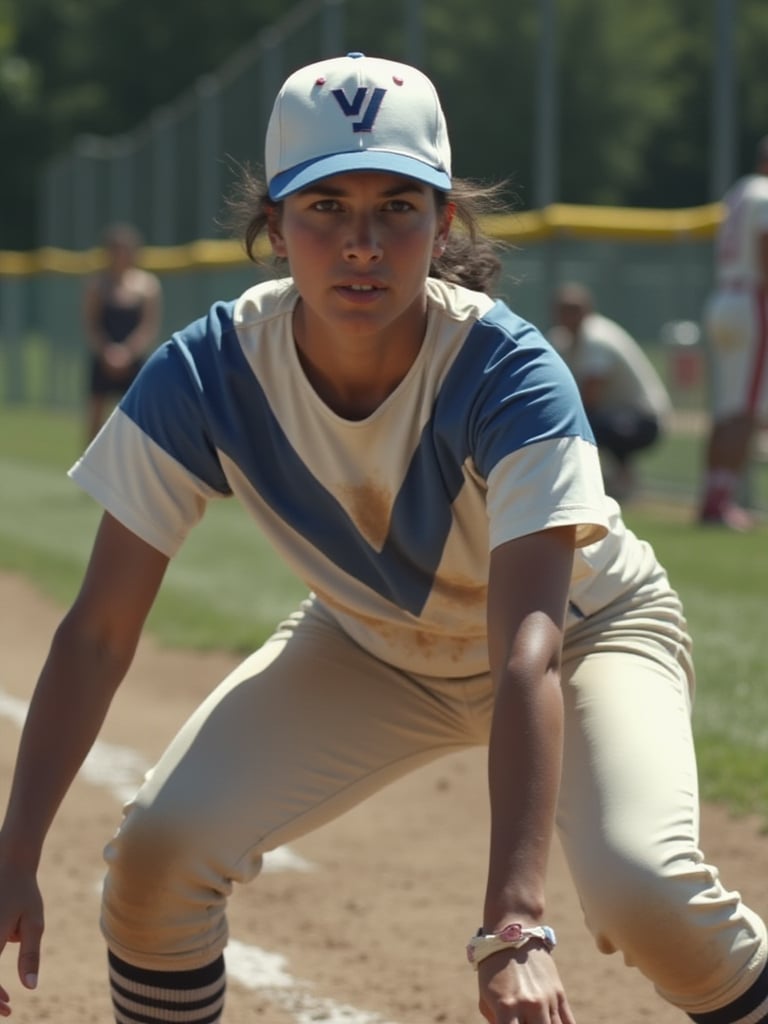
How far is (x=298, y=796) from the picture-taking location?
3.24 m

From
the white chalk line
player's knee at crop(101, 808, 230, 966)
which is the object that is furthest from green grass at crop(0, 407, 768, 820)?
player's knee at crop(101, 808, 230, 966)

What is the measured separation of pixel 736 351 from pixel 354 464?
341 inches

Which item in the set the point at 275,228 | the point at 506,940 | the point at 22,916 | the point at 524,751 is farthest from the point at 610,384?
the point at 506,940

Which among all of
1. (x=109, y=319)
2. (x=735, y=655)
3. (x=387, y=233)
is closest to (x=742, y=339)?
(x=735, y=655)

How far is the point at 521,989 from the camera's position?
2418mm

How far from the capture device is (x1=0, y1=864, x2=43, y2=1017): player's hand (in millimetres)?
2938

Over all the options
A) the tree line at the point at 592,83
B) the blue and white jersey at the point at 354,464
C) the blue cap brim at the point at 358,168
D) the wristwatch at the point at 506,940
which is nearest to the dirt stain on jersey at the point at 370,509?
the blue and white jersey at the point at 354,464

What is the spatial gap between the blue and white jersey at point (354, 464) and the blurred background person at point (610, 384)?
9967mm

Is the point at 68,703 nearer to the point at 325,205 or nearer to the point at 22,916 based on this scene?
the point at 22,916

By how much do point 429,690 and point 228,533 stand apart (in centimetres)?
930

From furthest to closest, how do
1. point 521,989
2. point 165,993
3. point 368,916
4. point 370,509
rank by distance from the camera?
1. point 368,916
2. point 370,509
3. point 165,993
4. point 521,989

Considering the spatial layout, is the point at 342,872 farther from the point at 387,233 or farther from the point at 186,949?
the point at 387,233

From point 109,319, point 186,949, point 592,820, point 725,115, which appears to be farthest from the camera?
point 109,319

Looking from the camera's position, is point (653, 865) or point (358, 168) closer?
point (653, 865)
